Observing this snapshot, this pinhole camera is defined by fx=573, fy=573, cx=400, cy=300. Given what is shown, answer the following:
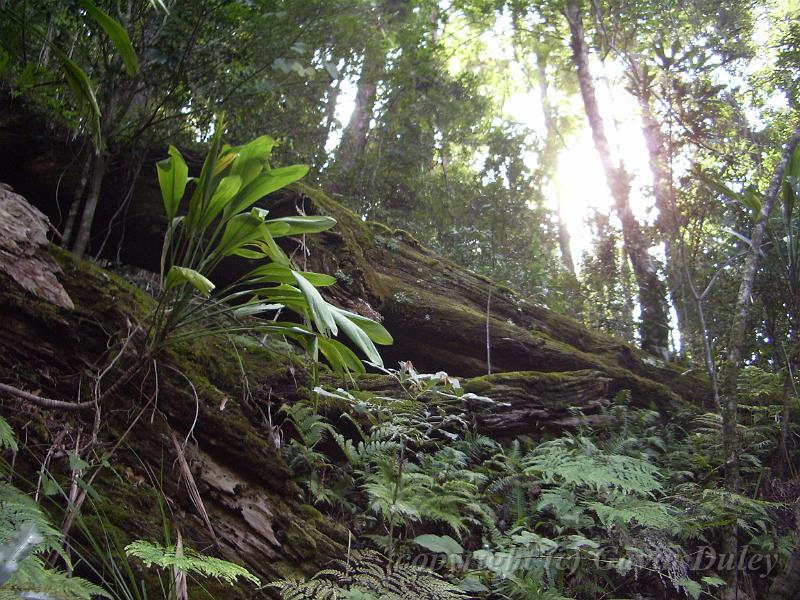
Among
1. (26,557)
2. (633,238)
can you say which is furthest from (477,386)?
(633,238)

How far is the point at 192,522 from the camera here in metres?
2.42

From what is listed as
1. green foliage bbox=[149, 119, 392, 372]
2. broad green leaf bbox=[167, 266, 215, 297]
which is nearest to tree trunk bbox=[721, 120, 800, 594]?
green foliage bbox=[149, 119, 392, 372]

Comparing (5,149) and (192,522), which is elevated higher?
(5,149)

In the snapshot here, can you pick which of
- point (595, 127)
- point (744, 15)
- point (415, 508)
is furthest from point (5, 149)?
point (744, 15)

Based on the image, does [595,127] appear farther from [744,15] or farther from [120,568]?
[120,568]

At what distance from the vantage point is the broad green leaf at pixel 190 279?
2.09 metres

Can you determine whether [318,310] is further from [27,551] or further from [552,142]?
[552,142]

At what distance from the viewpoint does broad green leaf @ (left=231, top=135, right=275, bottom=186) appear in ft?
8.63

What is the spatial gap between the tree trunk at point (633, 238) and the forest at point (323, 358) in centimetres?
4

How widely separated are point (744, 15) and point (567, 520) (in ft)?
35.7

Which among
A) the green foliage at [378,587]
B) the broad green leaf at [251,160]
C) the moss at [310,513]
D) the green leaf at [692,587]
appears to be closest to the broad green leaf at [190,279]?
the broad green leaf at [251,160]

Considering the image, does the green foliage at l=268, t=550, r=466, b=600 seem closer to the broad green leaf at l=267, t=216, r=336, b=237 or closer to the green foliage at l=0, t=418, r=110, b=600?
the green foliage at l=0, t=418, r=110, b=600

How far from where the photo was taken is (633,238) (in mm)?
7664

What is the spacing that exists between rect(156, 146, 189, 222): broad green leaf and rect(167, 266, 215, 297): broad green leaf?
415 millimetres
